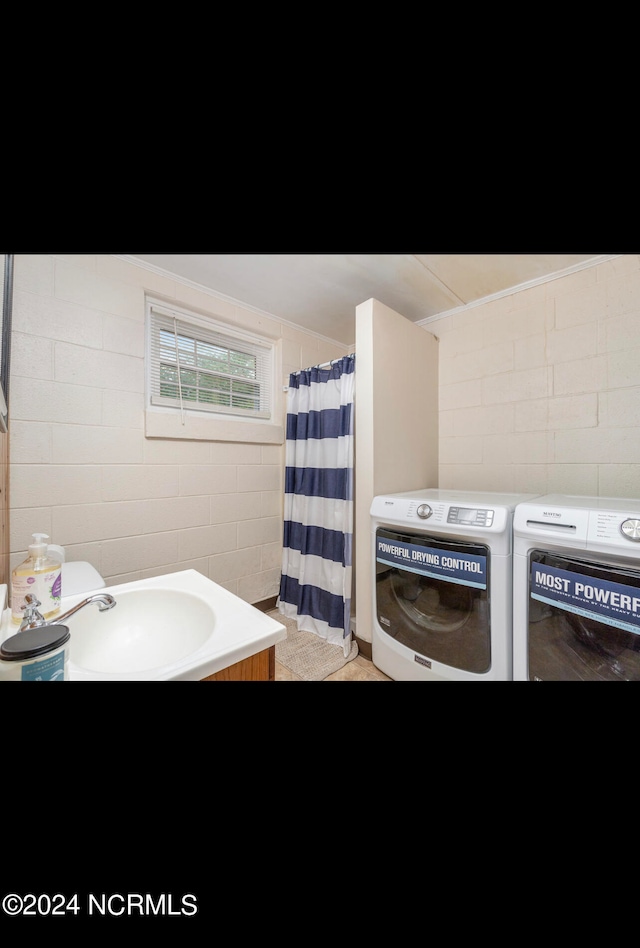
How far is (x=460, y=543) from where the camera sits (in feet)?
4.15

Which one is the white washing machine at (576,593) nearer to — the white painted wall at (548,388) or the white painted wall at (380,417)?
the white painted wall at (548,388)

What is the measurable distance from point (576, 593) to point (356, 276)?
179 cm

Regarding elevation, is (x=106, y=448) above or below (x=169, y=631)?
above

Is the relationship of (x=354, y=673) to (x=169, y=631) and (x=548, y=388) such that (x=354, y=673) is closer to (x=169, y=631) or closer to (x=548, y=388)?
(x=169, y=631)

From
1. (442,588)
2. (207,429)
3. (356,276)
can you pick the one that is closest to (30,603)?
(442,588)

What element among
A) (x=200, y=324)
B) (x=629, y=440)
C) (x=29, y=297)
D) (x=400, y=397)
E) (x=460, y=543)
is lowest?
(x=460, y=543)

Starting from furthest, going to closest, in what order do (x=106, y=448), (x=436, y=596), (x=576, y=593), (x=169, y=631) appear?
(x=106, y=448) → (x=436, y=596) → (x=576, y=593) → (x=169, y=631)

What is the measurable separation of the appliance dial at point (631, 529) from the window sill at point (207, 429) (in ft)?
6.18

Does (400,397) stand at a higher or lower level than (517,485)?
higher

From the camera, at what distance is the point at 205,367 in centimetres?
200
